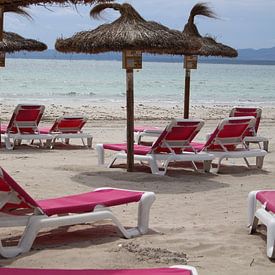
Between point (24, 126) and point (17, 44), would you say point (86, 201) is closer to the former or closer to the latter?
point (24, 126)

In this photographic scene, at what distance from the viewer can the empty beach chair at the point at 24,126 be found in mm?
10695

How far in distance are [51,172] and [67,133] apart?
309cm

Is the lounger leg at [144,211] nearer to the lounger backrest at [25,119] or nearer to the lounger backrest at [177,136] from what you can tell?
the lounger backrest at [177,136]

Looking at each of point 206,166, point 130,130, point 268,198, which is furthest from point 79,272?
point 206,166

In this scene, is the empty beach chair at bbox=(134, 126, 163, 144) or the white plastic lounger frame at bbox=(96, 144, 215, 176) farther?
the empty beach chair at bbox=(134, 126, 163, 144)

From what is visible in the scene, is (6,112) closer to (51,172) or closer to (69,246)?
(51,172)

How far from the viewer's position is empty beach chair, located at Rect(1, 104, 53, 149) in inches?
421

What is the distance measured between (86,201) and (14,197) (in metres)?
0.60

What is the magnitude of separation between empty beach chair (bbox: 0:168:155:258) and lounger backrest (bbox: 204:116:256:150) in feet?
11.4

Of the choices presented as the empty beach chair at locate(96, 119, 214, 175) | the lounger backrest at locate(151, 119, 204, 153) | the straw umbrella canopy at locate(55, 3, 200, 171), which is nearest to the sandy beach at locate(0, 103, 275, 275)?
the empty beach chair at locate(96, 119, 214, 175)

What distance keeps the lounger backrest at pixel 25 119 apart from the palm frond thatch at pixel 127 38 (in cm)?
254

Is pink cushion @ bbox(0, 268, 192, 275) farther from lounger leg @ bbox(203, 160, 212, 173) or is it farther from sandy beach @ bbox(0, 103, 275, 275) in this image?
lounger leg @ bbox(203, 160, 212, 173)

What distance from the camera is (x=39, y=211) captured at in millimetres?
4586

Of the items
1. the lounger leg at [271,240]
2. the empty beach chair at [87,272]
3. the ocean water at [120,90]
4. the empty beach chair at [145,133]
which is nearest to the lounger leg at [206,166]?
the empty beach chair at [145,133]
